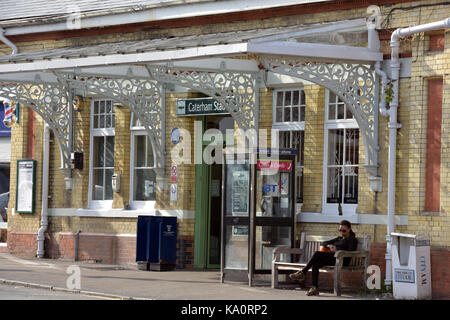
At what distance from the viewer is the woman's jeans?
16609mm

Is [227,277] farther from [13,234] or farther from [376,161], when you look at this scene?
[13,234]

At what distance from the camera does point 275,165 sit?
59.4ft

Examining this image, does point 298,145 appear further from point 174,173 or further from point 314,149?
point 174,173

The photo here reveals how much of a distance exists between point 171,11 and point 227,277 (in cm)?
560

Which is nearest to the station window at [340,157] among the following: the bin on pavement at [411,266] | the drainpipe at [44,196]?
the bin on pavement at [411,266]

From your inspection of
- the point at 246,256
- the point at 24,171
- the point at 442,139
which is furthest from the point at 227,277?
the point at 24,171

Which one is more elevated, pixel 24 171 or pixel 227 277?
pixel 24 171

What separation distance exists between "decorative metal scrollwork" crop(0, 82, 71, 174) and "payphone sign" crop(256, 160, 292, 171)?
20.8 ft

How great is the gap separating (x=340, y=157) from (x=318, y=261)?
8.77 feet

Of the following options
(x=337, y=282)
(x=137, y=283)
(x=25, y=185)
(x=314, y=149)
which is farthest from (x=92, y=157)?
(x=337, y=282)

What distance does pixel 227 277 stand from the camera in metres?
19.5

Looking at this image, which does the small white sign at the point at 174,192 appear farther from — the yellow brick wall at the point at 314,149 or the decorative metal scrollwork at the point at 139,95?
the yellow brick wall at the point at 314,149

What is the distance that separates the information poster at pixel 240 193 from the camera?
1822 cm

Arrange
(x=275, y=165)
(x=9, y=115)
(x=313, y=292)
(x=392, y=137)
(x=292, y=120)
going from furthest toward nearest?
(x=9, y=115), (x=292, y=120), (x=275, y=165), (x=392, y=137), (x=313, y=292)
